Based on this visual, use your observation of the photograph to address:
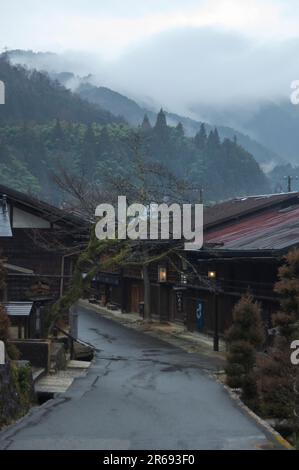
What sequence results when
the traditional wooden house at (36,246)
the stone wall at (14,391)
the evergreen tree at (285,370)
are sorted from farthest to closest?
1. the traditional wooden house at (36,246)
2. the evergreen tree at (285,370)
3. the stone wall at (14,391)

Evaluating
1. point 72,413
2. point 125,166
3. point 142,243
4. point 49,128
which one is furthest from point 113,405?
point 49,128

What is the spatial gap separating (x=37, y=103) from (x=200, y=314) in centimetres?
11335

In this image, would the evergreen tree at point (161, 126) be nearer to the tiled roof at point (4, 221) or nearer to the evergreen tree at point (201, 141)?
the evergreen tree at point (201, 141)

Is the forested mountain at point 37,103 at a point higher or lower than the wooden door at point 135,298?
higher

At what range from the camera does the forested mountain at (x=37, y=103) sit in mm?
130125

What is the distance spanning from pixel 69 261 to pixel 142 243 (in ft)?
18.6

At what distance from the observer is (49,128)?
115 meters

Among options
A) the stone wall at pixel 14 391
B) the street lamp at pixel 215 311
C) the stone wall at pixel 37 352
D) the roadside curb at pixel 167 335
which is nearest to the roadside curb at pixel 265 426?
the stone wall at pixel 14 391

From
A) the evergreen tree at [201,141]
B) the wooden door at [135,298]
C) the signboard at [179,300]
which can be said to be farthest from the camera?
the evergreen tree at [201,141]

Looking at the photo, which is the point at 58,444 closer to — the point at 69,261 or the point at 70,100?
the point at 69,261

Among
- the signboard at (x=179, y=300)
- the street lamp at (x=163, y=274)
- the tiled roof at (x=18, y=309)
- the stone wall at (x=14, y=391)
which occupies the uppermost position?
the street lamp at (x=163, y=274)

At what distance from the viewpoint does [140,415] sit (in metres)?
12.9

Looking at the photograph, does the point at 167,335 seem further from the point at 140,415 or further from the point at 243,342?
the point at 140,415

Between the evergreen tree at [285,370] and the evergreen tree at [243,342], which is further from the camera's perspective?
the evergreen tree at [243,342]
